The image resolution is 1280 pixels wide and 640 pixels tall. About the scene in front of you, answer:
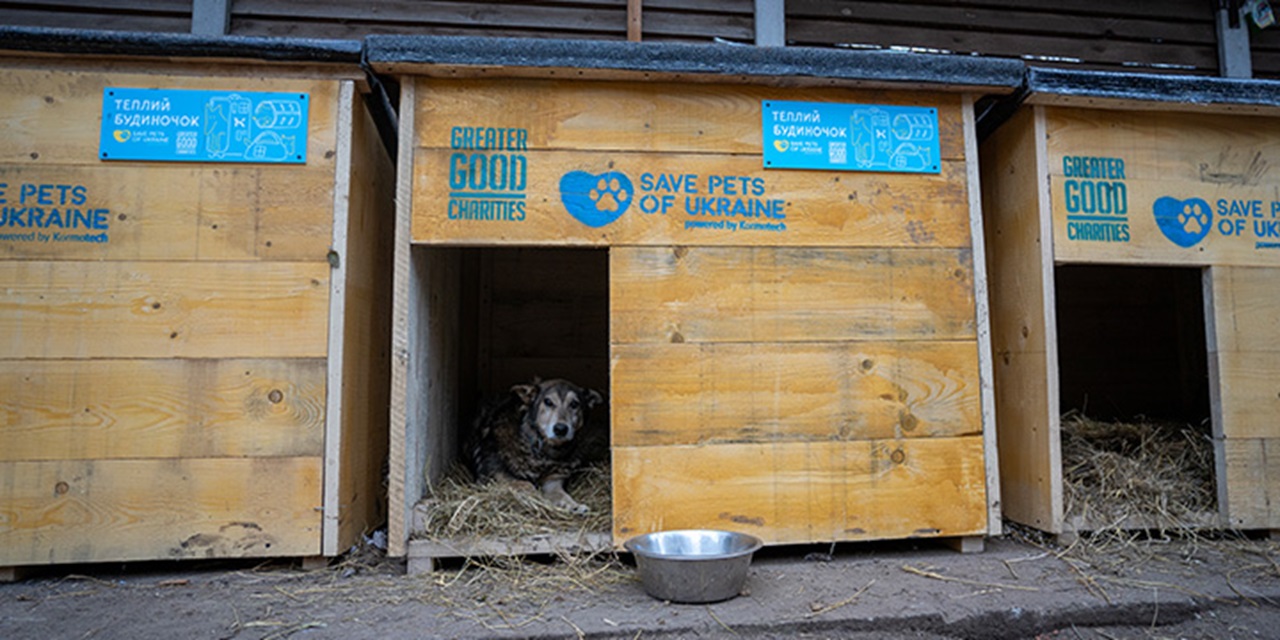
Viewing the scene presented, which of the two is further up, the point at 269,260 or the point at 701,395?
the point at 269,260

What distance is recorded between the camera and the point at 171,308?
3.23 m

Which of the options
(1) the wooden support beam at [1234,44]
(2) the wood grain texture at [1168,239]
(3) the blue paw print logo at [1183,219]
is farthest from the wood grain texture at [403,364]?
(1) the wooden support beam at [1234,44]

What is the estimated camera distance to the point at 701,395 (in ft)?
11.1

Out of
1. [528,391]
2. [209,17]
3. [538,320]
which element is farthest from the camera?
[538,320]

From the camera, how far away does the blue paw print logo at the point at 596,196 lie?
11.2 ft

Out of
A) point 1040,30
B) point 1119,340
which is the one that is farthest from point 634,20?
point 1119,340

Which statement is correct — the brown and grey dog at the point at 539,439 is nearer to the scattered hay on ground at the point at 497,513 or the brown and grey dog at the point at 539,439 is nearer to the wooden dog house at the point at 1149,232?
the scattered hay on ground at the point at 497,513

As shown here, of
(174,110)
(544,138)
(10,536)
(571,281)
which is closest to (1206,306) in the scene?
(544,138)

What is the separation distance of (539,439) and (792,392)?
1.68m

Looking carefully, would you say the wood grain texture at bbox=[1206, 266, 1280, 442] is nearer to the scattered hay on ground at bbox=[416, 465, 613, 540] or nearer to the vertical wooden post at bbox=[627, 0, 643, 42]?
the scattered hay on ground at bbox=[416, 465, 613, 540]

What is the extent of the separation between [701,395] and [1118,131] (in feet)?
8.96

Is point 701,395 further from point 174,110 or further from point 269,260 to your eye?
point 174,110

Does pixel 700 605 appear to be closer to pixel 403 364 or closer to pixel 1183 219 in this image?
pixel 403 364

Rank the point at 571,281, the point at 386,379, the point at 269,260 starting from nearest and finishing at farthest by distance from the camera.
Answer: the point at 269,260
the point at 386,379
the point at 571,281
